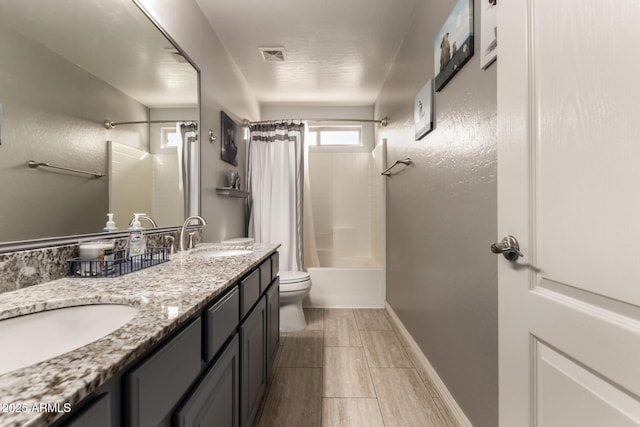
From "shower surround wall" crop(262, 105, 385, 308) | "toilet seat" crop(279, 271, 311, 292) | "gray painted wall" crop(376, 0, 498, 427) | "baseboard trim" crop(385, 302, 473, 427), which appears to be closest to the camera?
"gray painted wall" crop(376, 0, 498, 427)

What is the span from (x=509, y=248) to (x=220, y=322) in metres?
0.85

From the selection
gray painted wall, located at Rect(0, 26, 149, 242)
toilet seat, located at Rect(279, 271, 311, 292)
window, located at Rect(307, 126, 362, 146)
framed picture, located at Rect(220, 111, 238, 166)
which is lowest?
toilet seat, located at Rect(279, 271, 311, 292)

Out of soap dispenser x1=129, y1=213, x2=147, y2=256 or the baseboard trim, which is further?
the baseboard trim

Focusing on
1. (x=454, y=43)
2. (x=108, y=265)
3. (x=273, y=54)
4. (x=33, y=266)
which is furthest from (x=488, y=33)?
(x=273, y=54)

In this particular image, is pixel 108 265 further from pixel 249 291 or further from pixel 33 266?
pixel 249 291

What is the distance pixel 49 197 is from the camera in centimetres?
89

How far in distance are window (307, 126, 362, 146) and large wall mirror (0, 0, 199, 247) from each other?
7.69ft

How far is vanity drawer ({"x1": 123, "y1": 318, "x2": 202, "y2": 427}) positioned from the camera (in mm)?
472

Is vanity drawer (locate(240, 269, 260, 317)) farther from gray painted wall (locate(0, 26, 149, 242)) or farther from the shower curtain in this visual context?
the shower curtain

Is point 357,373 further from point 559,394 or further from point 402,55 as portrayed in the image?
point 402,55

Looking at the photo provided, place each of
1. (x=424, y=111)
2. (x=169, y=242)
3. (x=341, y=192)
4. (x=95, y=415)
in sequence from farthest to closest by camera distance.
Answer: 1. (x=341, y=192)
2. (x=424, y=111)
3. (x=169, y=242)
4. (x=95, y=415)

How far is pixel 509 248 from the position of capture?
2.42 ft

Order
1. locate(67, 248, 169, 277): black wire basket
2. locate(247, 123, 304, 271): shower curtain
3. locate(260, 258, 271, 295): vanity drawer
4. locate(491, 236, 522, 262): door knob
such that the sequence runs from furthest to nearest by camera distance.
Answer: locate(247, 123, 304, 271): shower curtain
locate(260, 258, 271, 295): vanity drawer
locate(67, 248, 169, 277): black wire basket
locate(491, 236, 522, 262): door knob

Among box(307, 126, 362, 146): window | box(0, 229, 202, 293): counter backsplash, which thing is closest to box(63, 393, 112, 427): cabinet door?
box(0, 229, 202, 293): counter backsplash
